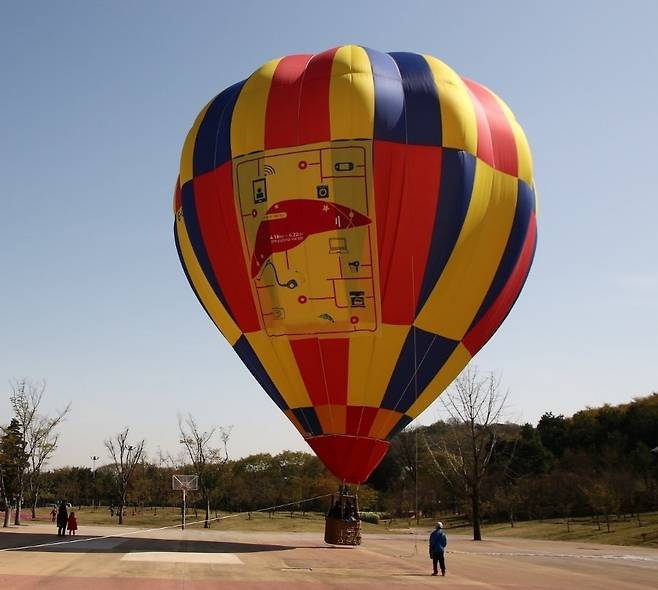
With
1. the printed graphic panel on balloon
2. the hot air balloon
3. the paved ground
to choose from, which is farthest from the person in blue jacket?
the printed graphic panel on balloon

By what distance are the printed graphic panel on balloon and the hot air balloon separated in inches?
1.3

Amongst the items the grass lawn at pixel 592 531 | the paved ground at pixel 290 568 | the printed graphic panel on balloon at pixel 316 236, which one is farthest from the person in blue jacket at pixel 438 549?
the grass lawn at pixel 592 531

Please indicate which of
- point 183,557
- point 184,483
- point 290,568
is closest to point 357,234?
point 290,568

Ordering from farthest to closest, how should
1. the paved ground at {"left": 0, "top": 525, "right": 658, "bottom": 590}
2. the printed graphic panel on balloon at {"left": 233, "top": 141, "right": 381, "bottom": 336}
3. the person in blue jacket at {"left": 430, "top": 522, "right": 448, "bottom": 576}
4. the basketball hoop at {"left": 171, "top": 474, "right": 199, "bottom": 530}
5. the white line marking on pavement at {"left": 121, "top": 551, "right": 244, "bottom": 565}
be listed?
the basketball hoop at {"left": 171, "top": 474, "right": 199, "bottom": 530}
the printed graphic panel on balloon at {"left": 233, "top": 141, "right": 381, "bottom": 336}
the white line marking on pavement at {"left": 121, "top": 551, "right": 244, "bottom": 565}
the person in blue jacket at {"left": 430, "top": 522, "right": 448, "bottom": 576}
the paved ground at {"left": 0, "top": 525, "right": 658, "bottom": 590}

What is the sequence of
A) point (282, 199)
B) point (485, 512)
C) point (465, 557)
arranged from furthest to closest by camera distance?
1. point (485, 512)
2. point (465, 557)
3. point (282, 199)

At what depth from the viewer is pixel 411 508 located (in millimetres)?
64812

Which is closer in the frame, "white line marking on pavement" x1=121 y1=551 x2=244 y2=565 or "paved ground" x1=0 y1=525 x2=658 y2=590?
"paved ground" x1=0 y1=525 x2=658 y2=590

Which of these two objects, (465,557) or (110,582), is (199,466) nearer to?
(465,557)

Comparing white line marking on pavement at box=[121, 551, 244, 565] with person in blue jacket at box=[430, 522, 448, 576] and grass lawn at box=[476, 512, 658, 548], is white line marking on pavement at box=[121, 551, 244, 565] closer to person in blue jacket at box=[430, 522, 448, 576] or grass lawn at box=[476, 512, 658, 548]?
person in blue jacket at box=[430, 522, 448, 576]

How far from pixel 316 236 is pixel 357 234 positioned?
99cm

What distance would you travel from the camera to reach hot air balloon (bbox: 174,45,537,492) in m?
17.6

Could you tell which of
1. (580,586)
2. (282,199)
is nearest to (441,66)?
(282,199)

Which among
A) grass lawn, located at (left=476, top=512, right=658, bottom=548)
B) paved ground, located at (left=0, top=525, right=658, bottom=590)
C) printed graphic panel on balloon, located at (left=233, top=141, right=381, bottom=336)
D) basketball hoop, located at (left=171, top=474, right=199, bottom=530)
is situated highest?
printed graphic panel on balloon, located at (left=233, top=141, right=381, bottom=336)

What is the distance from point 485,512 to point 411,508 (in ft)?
45.3
